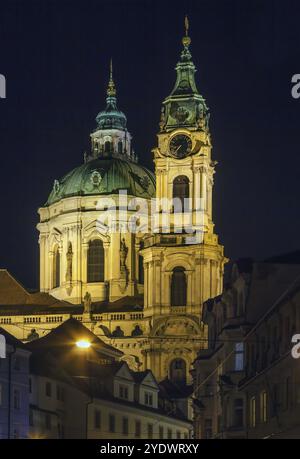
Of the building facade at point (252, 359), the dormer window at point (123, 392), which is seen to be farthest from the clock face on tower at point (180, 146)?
the building facade at point (252, 359)

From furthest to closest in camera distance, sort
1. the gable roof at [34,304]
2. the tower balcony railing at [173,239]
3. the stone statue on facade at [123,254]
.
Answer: the stone statue on facade at [123,254]
the gable roof at [34,304]
the tower balcony railing at [173,239]

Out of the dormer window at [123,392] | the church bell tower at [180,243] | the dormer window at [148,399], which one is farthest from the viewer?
the church bell tower at [180,243]

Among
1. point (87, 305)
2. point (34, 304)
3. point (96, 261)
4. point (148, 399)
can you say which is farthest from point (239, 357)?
point (96, 261)

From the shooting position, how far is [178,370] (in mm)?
178000

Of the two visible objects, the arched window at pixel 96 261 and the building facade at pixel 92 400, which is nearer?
the building facade at pixel 92 400

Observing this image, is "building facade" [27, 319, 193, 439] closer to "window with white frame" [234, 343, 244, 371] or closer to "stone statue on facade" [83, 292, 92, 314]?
"window with white frame" [234, 343, 244, 371]

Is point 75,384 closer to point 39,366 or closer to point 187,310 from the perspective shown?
point 39,366

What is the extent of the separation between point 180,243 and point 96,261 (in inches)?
731

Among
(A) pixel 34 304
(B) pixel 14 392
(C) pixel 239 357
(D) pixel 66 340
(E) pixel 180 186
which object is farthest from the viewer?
(A) pixel 34 304

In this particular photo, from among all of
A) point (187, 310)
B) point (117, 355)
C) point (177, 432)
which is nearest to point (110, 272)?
point (187, 310)

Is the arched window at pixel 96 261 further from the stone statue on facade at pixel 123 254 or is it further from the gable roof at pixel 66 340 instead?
the gable roof at pixel 66 340

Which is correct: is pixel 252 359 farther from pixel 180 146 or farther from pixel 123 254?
pixel 123 254

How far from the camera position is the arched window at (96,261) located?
198625 millimetres
